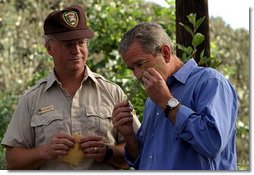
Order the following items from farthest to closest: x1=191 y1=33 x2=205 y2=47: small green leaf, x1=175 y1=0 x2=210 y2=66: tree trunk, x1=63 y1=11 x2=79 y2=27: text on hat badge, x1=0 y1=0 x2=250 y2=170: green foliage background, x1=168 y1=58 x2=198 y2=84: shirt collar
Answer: x1=0 y1=0 x2=250 y2=170: green foliage background < x1=175 y1=0 x2=210 y2=66: tree trunk < x1=191 y1=33 x2=205 y2=47: small green leaf < x1=63 y1=11 x2=79 y2=27: text on hat badge < x1=168 y1=58 x2=198 y2=84: shirt collar

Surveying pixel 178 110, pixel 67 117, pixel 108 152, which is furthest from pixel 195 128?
pixel 67 117

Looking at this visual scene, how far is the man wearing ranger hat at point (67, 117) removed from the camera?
2.65 metres

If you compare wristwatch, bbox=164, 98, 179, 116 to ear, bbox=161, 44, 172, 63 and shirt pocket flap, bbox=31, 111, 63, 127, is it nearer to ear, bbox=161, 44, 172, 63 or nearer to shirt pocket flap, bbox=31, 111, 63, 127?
ear, bbox=161, 44, 172, 63

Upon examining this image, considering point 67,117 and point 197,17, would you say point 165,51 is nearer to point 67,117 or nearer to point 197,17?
point 67,117

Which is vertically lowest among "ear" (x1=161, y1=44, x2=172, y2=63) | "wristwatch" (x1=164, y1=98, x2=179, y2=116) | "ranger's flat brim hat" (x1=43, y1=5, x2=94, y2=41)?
"wristwatch" (x1=164, y1=98, x2=179, y2=116)

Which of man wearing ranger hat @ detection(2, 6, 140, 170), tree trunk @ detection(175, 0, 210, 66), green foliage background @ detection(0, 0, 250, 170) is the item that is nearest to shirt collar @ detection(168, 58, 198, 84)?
man wearing ranger hat @ detection(2, 6, 140, 170)

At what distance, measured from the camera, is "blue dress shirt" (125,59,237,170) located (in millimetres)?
2176

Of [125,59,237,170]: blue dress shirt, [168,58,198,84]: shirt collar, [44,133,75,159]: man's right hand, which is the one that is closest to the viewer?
[125,59,237,170]: blue dress shirt

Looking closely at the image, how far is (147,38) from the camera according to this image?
2357mm

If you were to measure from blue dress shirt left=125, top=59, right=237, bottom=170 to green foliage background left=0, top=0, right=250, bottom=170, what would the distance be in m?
1.68

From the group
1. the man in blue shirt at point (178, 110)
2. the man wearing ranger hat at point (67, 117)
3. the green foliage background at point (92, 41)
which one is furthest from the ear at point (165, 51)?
the green foliage background at point (92, 41)

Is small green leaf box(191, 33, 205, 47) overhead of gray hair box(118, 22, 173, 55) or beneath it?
beneath

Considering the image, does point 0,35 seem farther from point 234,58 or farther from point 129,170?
point 129,170

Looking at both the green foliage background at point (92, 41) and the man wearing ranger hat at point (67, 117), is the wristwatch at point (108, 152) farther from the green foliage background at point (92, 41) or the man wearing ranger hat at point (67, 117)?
the green foliage background at point (92, 41)
